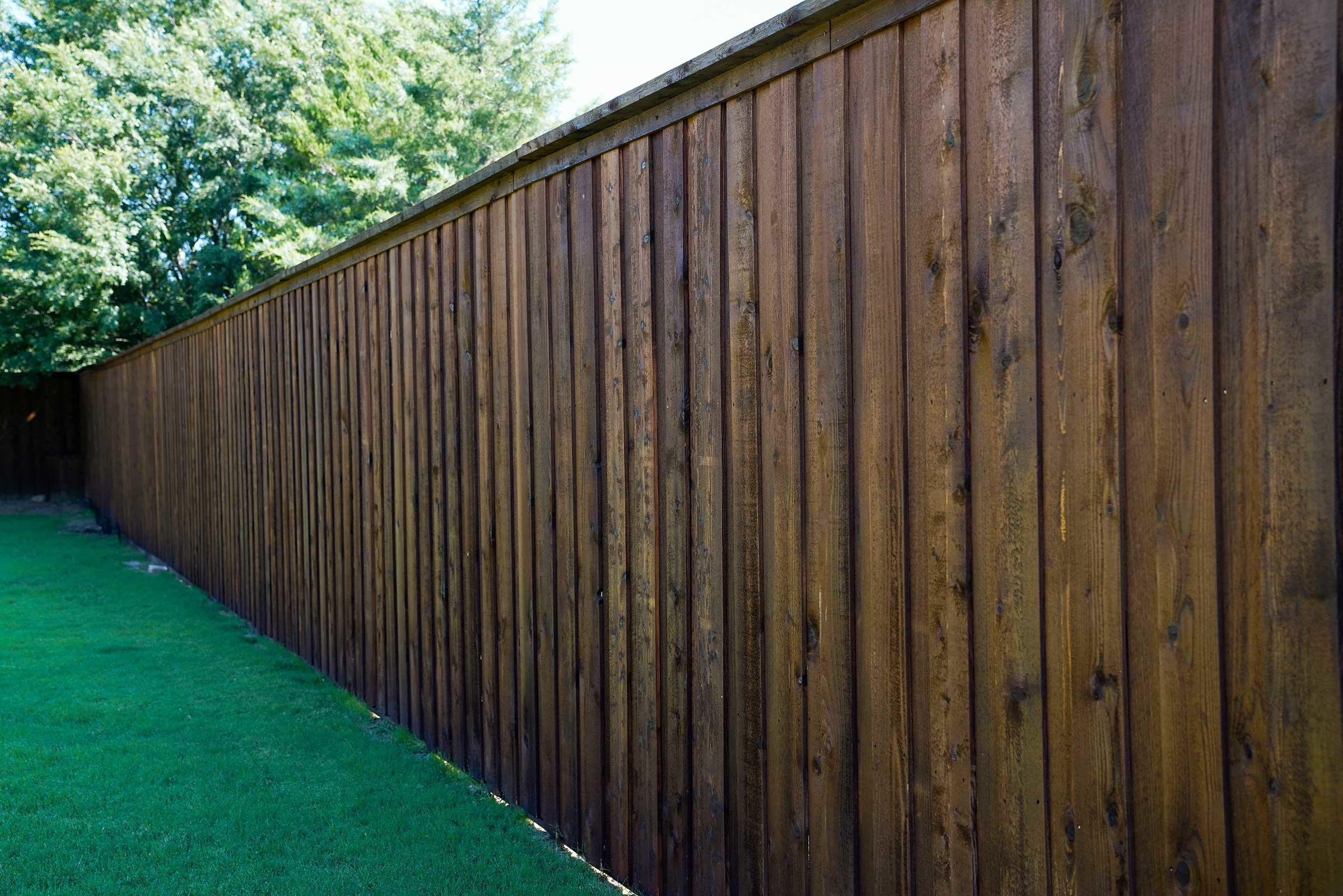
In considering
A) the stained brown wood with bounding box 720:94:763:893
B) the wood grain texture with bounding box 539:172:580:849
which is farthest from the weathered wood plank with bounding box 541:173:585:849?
the stained brown wood with bounding box 720:94:763:893

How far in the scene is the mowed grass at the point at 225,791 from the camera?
10.3 ft

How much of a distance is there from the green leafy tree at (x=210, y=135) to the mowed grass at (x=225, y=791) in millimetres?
11934

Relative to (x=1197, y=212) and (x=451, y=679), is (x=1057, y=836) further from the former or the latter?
(x=451, y=679)

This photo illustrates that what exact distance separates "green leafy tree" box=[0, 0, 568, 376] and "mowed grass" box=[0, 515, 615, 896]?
11.9 metres

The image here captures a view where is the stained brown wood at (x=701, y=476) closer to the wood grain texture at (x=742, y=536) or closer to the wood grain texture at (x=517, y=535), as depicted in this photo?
the wood grain texture at (x=742, y=536)

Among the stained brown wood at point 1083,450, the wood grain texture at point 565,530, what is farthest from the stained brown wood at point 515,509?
the stained brown wood at point 1083,450

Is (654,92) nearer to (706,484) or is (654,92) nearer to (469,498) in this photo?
(706,484)

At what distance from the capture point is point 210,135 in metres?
18.6

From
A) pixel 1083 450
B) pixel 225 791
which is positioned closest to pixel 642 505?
pixel 1083 450

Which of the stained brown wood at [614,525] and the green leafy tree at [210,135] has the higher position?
the green leafy tree at [210,135]

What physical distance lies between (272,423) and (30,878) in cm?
387

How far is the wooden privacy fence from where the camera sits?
4.99 ft

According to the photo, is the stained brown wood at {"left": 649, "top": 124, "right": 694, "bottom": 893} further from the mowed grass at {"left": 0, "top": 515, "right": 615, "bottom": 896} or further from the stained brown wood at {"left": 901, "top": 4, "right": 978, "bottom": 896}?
the stained brown wood at {"left": 901, "top": 4, "right": 978, "bottom": 896}

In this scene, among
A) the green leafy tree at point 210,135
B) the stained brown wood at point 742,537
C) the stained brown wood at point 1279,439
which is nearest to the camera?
the stained brown wood at point 1279,439
